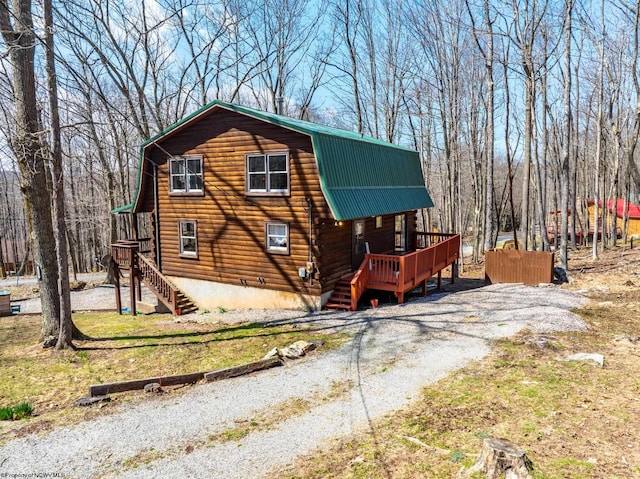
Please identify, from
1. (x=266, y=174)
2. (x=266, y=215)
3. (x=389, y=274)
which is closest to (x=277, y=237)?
(x=266, y=215)

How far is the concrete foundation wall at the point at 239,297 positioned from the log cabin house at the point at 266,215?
4 cm

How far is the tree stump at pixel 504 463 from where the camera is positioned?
440cm

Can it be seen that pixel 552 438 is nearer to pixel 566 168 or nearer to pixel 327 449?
pixel 327 449

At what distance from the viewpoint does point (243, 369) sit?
28.6 feet

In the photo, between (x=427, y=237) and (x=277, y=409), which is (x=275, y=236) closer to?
(x=277, y=409)

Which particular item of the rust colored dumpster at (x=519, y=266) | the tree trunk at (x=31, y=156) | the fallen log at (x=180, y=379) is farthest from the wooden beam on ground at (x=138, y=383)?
the rust colored dumpster at (x=519, y=266)

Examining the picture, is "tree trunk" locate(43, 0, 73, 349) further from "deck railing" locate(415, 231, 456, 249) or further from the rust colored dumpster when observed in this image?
"deck railing" locate(415, 231, 456, 249)

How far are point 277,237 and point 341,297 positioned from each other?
294cm

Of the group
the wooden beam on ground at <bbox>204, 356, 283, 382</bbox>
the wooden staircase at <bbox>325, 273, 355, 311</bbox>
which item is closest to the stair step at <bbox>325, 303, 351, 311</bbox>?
the wooden staircase at <bbox>325, 273, 355, 311</bbox>

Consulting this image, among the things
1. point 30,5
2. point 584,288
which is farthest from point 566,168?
point 30,5

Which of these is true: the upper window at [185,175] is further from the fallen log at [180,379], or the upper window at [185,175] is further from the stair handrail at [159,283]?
the fallen log at [180,379]

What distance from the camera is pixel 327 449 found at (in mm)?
5660

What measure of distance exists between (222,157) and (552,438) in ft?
42.4

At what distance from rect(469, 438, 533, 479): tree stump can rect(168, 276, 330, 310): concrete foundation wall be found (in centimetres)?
951
